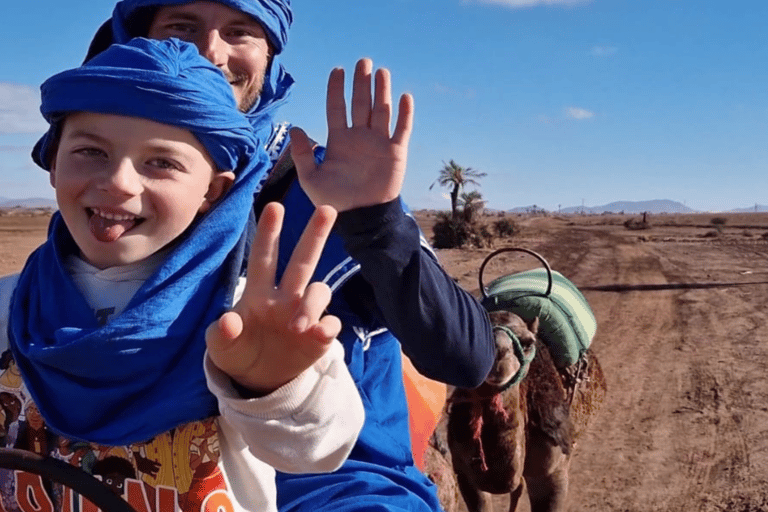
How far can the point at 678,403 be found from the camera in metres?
8.87

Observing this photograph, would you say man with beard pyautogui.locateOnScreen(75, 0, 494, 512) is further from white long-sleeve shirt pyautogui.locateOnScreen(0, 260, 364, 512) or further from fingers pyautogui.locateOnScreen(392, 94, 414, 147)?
white long-sleeve shirt pyautogui.locateOnScreen(0, 260, 364, 512)

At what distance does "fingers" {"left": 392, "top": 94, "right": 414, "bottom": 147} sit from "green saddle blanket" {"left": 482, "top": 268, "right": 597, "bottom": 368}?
3.46 metres

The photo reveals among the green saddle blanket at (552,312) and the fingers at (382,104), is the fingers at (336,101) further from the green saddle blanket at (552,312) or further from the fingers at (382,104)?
the green saddle blanket at (552,312)

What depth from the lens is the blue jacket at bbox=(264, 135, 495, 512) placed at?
1.77m

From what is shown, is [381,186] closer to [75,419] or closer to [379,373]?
[379,373]

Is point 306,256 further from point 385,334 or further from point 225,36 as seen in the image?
point 225,36

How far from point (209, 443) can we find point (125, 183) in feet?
1.77

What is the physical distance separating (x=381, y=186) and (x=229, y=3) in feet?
2.78

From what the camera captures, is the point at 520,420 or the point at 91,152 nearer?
the point at 91,152

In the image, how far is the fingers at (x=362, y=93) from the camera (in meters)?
1.75

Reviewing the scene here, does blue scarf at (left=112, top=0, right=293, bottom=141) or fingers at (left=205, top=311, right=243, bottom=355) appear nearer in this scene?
fingers at (left=205, top=311, right=243, bottom=355)

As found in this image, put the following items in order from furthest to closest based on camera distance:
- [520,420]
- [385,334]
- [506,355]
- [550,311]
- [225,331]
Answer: [550,311] < [520,420] < [506,355] < [385,334] < [225,331]

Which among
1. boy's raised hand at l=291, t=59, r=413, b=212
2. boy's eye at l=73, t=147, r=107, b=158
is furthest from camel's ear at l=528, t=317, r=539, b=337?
boy's eye at l=73, t=147, r=107, b=158

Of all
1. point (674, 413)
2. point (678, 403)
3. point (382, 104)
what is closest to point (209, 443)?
point (382, 104)
